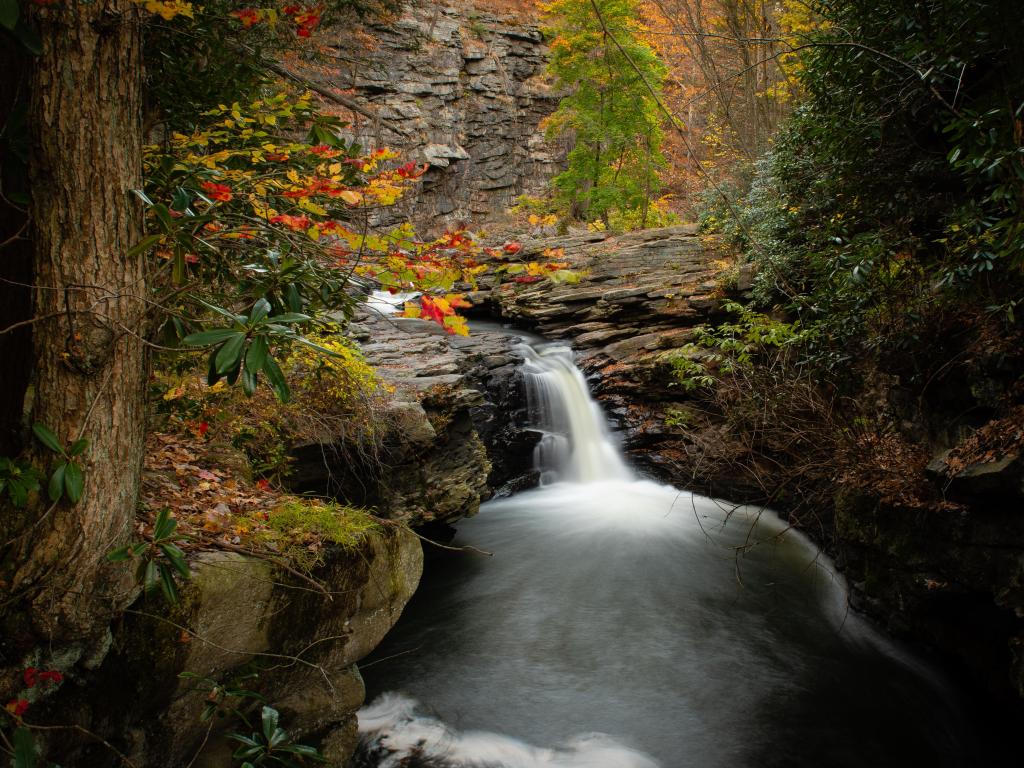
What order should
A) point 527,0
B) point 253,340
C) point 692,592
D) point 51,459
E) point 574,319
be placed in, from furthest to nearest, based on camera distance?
1. point 527,0
2. point 574,319
3. point 692,592
4. point 51,459
5. point 253,340

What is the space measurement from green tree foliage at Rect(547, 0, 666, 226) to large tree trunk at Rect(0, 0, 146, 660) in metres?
14.6

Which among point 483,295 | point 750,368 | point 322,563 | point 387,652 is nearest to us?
point 322,563

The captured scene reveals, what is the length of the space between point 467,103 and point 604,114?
850 centimetres

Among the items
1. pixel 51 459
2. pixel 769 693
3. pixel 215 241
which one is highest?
pixel 215 241

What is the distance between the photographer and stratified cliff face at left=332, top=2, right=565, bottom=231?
22.5 meters

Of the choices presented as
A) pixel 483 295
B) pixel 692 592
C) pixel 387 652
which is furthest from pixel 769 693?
pixel 483 295

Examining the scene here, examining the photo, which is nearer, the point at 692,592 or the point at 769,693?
the point at 769,693

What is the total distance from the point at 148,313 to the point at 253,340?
1.01 metres

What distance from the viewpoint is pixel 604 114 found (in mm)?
17047

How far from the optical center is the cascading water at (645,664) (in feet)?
15.2

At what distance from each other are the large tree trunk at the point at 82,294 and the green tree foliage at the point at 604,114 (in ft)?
47.8

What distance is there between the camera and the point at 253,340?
2092 millimetres

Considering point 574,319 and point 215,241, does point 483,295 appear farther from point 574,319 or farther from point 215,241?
point 215,241

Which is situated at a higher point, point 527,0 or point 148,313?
point 527,0
